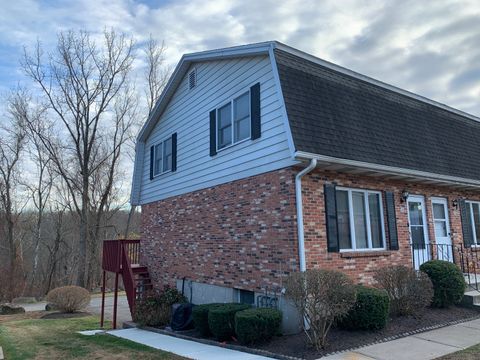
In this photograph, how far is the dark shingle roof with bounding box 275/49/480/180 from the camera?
8.36 m

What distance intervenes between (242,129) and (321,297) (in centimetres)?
489

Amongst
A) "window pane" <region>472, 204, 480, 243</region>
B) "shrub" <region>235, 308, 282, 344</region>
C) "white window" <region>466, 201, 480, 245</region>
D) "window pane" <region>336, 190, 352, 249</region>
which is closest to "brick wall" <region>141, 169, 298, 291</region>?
"shrub" <region>235, 308, 282, 344</region>

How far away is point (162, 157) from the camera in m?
14.4

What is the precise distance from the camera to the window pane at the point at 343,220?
28.2ft

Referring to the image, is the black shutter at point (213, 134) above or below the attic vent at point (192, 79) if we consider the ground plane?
below

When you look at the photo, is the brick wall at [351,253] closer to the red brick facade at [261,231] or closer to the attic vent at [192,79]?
the red brick facade at [261,231]

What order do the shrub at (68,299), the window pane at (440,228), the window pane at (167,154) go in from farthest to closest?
1. the shrub at (68,299)
2. the window pane at (167,154)
3. the window pane at (440,228)

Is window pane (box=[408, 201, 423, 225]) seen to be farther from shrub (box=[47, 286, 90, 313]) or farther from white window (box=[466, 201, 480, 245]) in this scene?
shrub (box=[47, 286, 90, 313])

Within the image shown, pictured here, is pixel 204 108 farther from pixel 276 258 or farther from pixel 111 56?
pixel 111 56

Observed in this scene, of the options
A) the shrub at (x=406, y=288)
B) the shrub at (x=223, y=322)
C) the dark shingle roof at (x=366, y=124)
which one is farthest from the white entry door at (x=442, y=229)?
the shrub at (x=223, y=322)

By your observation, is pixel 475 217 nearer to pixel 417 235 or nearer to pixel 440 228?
pixel 440 228

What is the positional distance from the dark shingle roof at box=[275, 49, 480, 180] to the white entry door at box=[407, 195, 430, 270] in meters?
1.00

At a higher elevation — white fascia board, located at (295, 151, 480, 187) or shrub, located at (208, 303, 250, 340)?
white fascia board, located at (295, 151, 480, 187)

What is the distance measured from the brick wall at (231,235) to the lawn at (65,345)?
270cm
